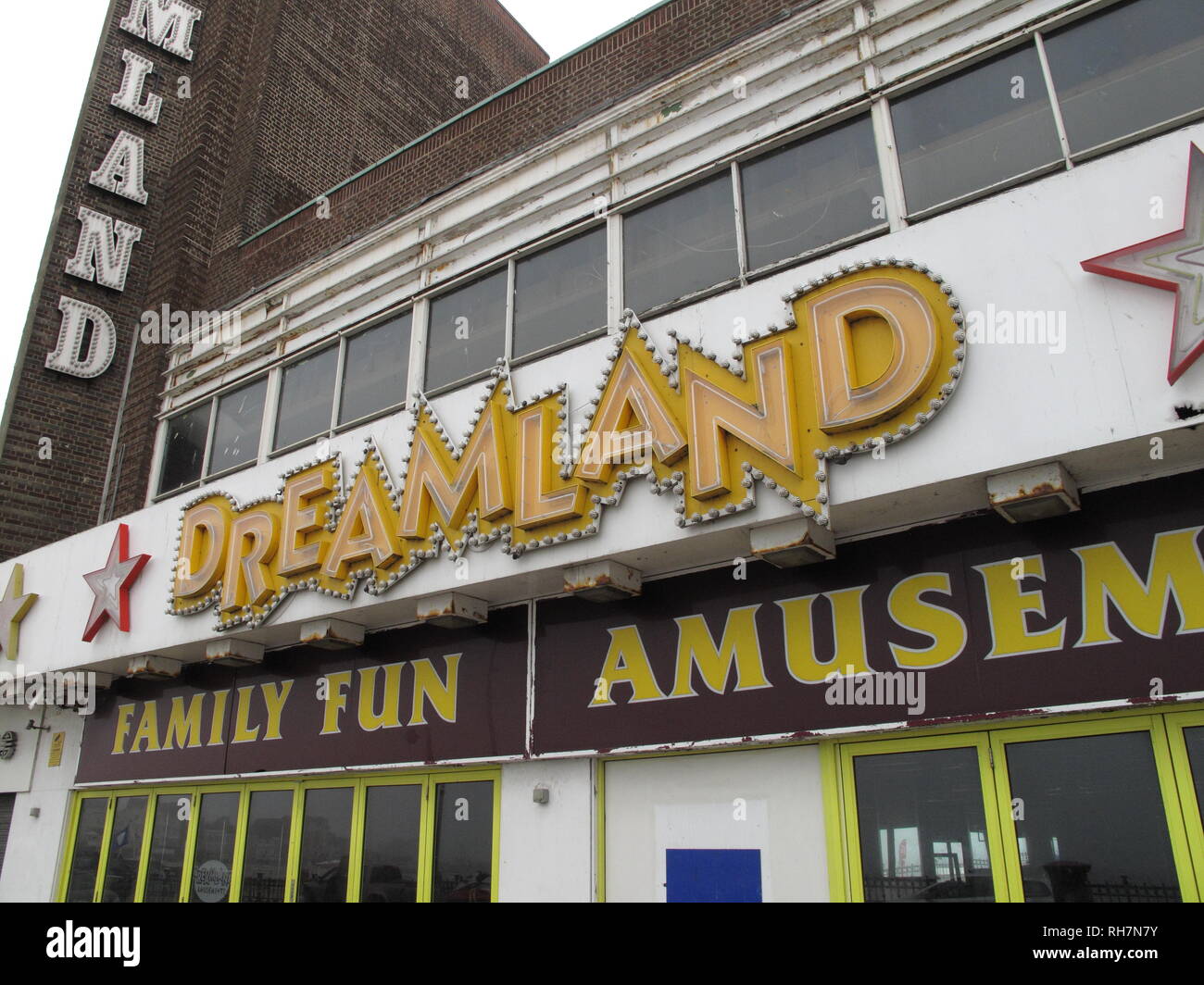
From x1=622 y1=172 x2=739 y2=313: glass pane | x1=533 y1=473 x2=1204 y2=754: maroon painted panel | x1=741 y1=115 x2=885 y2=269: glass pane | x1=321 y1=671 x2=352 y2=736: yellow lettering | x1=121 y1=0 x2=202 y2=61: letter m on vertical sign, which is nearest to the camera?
x1=533 y1=473 x2=1204 y2=754: maroon painted panel

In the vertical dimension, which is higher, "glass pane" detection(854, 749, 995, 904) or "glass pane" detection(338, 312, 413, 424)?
"glass pane" detection(338, 312, 413, 424)

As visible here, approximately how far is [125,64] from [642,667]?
15.5 m

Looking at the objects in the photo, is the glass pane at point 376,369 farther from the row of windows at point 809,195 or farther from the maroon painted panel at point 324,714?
the maroon painted panel at point 324,714

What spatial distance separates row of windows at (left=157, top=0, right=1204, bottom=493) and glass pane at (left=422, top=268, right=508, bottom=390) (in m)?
0.02

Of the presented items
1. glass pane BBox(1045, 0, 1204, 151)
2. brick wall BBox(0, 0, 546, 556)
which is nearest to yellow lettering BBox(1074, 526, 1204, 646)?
glass pane BBox(1045, 0, 1204, 151)

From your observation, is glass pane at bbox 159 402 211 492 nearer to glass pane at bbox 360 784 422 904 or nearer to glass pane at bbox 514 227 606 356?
glass pane at bbox 360 784 422 904

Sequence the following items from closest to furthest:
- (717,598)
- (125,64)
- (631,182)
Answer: (717,598) < (631,182) < (125,64)

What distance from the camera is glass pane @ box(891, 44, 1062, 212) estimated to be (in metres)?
6.34

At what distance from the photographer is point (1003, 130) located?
6453 millimetres

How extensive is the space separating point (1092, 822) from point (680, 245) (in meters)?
5.47

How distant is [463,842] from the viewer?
7.98m

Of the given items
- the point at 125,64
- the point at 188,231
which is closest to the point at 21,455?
the point at 188,231

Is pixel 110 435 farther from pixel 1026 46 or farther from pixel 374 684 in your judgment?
pixel 1026 46

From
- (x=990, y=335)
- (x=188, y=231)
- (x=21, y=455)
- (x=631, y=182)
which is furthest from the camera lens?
(x=188, y=231)
